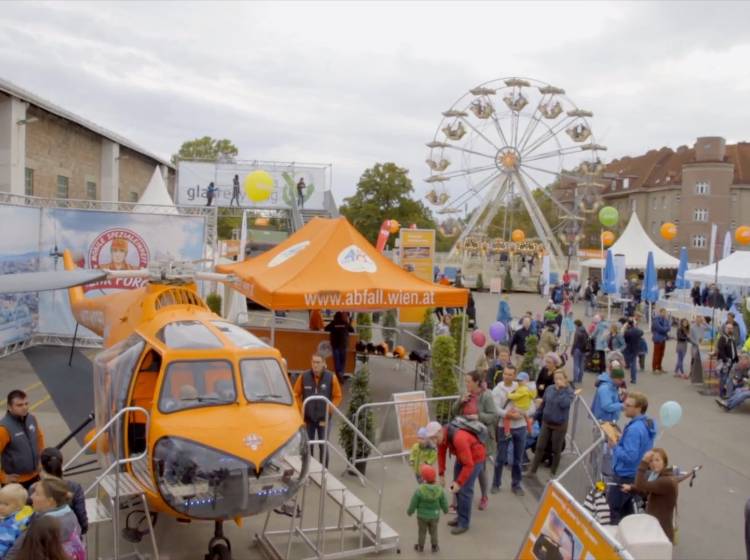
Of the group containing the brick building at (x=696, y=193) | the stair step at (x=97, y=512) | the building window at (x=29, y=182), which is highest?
the brick building at (x=696, y=193)

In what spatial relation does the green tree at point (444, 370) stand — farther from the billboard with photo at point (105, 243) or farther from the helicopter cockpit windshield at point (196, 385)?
the billboard with photo at point (105, 243)

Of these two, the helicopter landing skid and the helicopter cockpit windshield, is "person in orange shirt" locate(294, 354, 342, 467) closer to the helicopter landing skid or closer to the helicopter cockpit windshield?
the helicopter cockpit windshield

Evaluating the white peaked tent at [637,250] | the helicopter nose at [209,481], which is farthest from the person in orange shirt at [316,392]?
the white peaked tent at [637,250]

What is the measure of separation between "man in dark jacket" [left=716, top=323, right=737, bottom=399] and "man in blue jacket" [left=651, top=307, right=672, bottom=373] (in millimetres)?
1287

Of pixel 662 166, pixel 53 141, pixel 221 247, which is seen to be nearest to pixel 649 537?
pixel 53 141

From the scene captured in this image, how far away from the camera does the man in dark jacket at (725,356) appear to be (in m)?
14.1

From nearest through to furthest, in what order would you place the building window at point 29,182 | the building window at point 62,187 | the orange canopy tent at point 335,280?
1. the orange canopy tent at point 335,280
2. the building window at point 29,182
3. the building window at point 62,187

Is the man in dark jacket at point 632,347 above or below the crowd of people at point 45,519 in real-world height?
below

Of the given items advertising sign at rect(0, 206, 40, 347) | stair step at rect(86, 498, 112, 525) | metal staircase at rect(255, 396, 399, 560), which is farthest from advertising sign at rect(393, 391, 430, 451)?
advertising sign at rect(0, 206, 40, 347)

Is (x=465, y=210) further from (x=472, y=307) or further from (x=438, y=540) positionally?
(x=438, y=540)

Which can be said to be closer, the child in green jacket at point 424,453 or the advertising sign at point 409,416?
the child in green jacket at point 424,453

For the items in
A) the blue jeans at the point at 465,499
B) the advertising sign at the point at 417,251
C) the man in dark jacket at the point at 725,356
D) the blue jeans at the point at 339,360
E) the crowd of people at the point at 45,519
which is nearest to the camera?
the crowd of people at the point at 45,519

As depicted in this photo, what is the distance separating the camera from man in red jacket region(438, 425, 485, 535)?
7105 millimetres

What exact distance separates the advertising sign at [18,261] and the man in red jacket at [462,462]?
37.7ft
